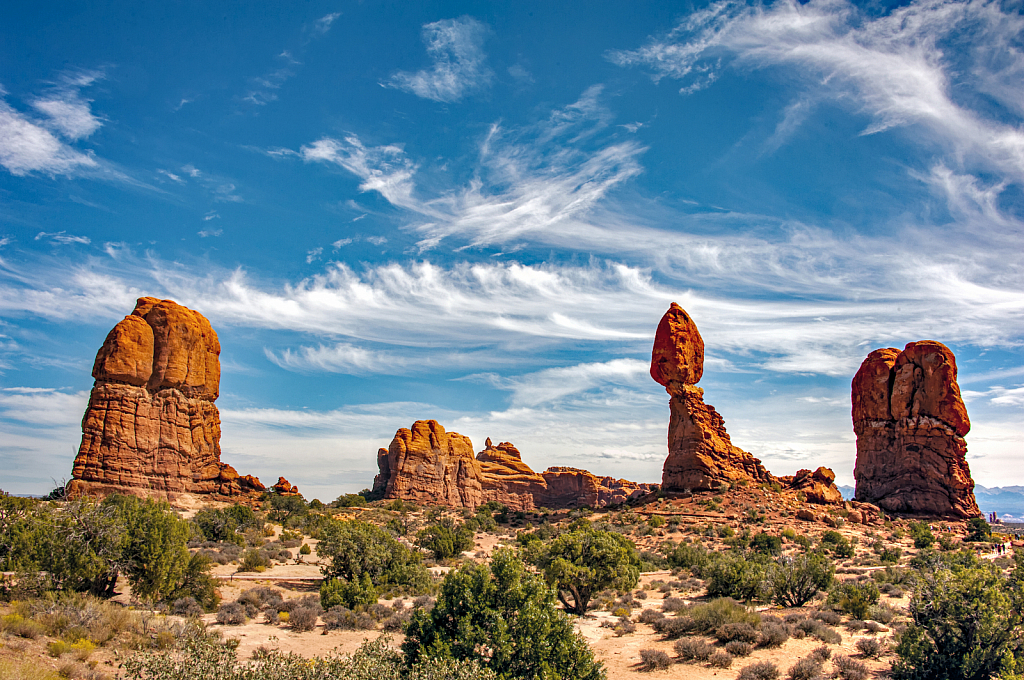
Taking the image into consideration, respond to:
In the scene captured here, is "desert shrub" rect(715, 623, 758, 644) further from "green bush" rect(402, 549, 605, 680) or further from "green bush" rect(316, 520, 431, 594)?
"green bush" rect(316, 520, 431, 594)

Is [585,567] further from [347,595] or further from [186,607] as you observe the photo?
[186,607]

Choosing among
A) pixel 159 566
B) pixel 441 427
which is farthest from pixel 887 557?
pixel 441 427

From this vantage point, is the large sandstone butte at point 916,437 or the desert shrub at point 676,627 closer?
the desert shrub at point 676,627

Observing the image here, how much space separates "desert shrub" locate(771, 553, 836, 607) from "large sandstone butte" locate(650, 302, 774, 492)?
85.4ft

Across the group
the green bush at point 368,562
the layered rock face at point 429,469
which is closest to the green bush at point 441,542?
the green bush at point 368,562

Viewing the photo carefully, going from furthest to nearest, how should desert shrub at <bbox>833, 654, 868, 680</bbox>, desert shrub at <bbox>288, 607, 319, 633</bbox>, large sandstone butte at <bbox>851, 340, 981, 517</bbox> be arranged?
1. large sandstone butte at <bbox>851, 340, 981, 517</bbox>
2. desert shrub at <bbox>288, 607, 319, 633</bbox>
3. desert shrub at <bbox>833, 654, 868, 680</bbox>

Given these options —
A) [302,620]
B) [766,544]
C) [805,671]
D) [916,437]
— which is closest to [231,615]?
[302,620]

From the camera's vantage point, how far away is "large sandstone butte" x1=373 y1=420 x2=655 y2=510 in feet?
208

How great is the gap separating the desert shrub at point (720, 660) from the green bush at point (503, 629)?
4.87m

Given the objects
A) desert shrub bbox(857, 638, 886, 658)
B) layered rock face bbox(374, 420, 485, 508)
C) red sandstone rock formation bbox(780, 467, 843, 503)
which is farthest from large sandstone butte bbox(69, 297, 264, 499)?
red sandstone rock formation bbox(780, 467, 843, 503)

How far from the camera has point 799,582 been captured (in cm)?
2086

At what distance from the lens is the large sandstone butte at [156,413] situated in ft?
125

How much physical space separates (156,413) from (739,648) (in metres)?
41.2

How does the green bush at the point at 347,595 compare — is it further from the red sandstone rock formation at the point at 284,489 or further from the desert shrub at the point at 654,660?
the red sandstone rock formation at the point at 284,489
